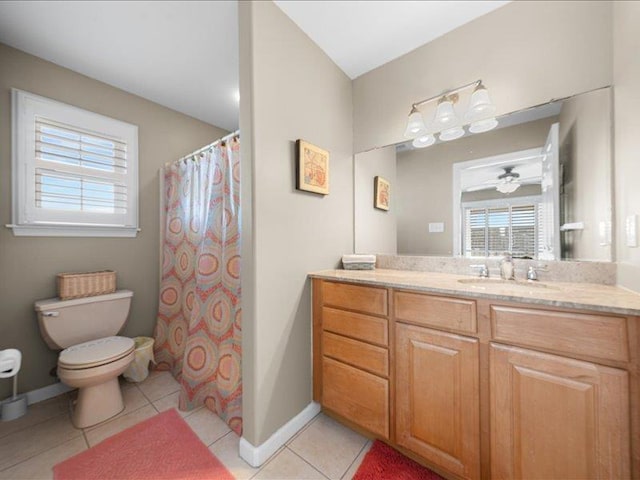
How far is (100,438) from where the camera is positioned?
56.6 inches

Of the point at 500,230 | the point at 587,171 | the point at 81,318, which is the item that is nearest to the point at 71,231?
the point at 81,318

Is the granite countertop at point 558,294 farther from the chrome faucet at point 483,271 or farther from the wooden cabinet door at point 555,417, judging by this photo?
the wooden cabinet door at point 555,417

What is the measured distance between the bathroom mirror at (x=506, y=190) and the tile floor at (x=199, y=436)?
1264mm

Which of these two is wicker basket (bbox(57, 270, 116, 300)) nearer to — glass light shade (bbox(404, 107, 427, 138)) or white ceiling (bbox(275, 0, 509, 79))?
white ceiling (bbox(275, 0, 509, 79))

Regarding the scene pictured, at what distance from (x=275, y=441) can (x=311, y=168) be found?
1.59 m

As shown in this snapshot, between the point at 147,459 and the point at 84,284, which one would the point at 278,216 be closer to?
the point at 147,459

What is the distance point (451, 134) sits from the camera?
164cm

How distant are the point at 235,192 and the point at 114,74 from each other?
4.99 feet

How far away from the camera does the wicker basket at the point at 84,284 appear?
1767 mm

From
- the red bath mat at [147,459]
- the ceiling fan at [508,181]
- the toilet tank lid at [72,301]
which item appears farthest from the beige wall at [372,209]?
the toilet tank lid at [72,301]

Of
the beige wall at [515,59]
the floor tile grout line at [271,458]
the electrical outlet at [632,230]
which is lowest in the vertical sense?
the floor tile grout line at [271,458]

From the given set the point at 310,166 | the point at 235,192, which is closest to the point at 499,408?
the point at 310,166

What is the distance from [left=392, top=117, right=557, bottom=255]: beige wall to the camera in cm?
155

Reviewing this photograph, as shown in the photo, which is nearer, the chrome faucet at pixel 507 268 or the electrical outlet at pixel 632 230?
the electrical outlet at pixel 632 230
